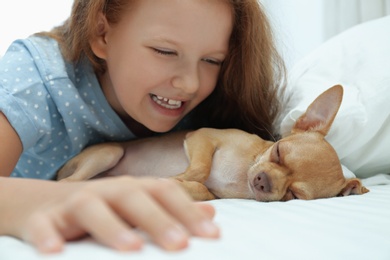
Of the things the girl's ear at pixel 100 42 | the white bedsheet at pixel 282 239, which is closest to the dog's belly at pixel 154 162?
the girl's ear at pixel 100 42

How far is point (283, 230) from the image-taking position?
70 centimetres

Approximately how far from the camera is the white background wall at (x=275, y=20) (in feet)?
7.47

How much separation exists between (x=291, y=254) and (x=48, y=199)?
1.07ft

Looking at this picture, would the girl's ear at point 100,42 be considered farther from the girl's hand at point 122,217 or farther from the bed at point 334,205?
the girl's hand at point 122,217

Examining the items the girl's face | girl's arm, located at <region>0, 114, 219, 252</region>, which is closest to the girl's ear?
the girl's face

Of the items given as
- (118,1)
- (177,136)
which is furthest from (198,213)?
(177,136)

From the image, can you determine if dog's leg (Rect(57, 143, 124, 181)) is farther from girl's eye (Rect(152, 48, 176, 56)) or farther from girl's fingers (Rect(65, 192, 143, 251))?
girl's fingers (Rect(65, 192, 143, 251))

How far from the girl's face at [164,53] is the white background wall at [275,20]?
2.17 ft

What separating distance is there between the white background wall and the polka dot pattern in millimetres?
823

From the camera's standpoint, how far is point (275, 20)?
2.22 metres

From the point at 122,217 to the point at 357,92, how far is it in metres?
1.17

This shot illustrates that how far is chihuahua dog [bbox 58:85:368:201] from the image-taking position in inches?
51.4

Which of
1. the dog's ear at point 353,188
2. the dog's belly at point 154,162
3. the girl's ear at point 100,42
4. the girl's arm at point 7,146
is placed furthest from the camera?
the dog's belly at point 154,162

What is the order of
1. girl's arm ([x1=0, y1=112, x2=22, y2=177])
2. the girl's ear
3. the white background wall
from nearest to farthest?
girl's arm ([x1=0, y1=112, x2=22, y2=177])
the girl's ear
the white background wall
